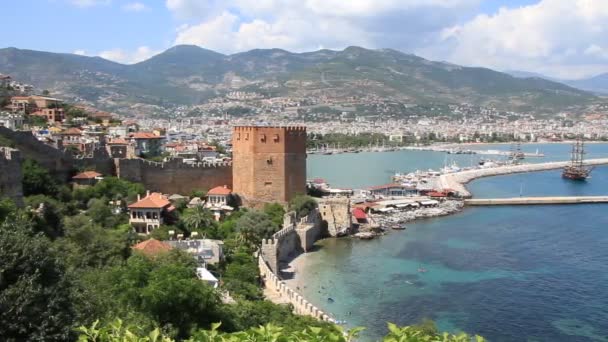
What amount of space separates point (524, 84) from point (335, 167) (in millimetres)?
145950

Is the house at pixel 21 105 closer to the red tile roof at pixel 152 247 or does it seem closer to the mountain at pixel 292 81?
the red tile roof at pixel 152 247

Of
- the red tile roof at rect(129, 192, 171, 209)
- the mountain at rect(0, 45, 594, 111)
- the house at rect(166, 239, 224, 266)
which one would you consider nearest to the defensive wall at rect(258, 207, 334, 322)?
the house at rect(166, 239, 224, 266)

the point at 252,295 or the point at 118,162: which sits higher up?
the point at 118,162

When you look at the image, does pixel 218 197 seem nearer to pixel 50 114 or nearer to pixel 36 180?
pixel 36 180

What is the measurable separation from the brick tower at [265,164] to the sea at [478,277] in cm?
222

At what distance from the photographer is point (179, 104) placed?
141250mm

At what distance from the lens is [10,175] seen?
415 inches

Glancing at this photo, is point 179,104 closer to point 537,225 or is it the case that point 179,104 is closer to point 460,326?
point 537,225

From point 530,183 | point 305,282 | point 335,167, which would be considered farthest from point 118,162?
point 335,167

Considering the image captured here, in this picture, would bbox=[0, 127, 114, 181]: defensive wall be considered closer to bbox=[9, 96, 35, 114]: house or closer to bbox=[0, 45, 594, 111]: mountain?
bbox=[9, 96, 35, 114]: house

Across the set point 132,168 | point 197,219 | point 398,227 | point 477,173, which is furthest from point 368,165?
point 197,219

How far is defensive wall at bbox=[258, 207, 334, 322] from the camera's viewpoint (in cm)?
1135

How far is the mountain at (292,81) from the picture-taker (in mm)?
117812

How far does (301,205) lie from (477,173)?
3159 cm
